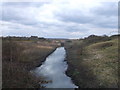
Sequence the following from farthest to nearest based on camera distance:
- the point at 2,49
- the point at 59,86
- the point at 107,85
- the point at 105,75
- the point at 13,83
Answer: the point at 2,49 < the point at 105,75 < the point at 59,86 < the point at 107,85 < the point at 13,83

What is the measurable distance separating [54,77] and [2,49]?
46.7ft

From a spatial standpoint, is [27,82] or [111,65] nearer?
[27,82]

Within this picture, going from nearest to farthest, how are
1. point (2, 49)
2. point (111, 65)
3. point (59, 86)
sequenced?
point (59, 86)
point (111, 65)
point (2, 49)

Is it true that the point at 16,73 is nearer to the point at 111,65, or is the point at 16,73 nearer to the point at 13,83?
the point at 13,83

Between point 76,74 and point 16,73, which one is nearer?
point 16,73

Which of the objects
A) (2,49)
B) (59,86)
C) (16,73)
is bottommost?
(59,86)

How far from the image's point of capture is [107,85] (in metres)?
24.3

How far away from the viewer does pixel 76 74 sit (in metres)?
31.2

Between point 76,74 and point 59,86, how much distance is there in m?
5.77

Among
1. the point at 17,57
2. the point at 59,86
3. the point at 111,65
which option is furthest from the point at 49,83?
the point at 17,57

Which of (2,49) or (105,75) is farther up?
(2,49)

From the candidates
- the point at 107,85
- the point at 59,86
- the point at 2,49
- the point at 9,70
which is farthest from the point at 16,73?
the point at 2,49

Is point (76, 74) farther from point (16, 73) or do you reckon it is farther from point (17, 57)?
point (17, 57)

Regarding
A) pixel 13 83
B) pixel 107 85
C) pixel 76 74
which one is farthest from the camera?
pixel 76 74
